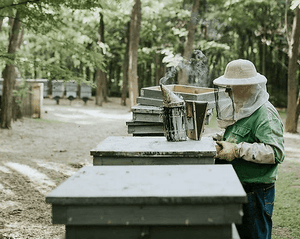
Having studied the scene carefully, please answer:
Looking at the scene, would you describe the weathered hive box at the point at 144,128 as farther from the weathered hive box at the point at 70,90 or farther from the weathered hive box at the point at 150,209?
the weathered hive box at the point at 70,90

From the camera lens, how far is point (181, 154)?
2270 millimetres

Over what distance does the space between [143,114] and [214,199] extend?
8.43ft

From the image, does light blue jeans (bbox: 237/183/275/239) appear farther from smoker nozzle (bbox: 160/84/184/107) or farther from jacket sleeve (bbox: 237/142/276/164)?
smoker nozzle (bbox: 160/84/184/107)

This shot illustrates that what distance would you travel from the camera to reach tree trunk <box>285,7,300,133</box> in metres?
11.2

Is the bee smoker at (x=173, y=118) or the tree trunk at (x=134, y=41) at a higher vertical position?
the tree trunk at (x=134, y=41)

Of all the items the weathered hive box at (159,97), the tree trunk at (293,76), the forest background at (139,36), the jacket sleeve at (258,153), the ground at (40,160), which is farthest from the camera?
the tree trunk at (293,76)

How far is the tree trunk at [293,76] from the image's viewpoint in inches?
442

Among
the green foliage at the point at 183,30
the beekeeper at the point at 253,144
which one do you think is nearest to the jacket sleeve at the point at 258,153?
the beekeeper at the point at 253,144

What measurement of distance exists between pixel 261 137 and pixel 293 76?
9.71 m

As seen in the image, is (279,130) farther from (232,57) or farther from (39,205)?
(232,57)

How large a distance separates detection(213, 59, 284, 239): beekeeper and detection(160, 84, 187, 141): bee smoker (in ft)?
0.97

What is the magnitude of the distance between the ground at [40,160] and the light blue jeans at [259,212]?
7.21 ft

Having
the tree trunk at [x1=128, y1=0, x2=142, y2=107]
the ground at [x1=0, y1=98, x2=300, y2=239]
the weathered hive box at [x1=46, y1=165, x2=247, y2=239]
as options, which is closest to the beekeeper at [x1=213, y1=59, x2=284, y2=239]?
the weathered hive box at [x1=46, y1=165, x2=247, y2=239]

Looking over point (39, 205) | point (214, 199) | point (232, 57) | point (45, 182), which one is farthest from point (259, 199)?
point (232, 57)
